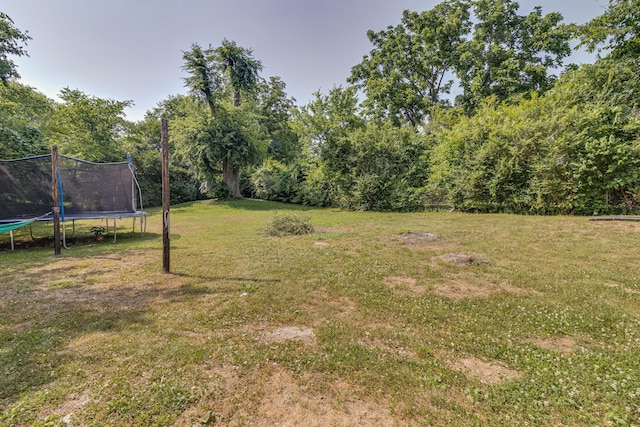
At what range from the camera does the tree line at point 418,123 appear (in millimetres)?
9828

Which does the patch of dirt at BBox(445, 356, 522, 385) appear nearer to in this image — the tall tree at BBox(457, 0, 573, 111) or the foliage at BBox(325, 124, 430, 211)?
the foliage at BBox(325, 124, 430, 211)

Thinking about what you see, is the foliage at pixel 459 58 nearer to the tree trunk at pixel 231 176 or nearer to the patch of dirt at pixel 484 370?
the tree trunk at pixel 231 176

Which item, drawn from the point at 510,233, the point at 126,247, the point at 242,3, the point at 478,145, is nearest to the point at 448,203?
the point at 478,145

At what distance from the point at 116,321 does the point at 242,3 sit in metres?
10.4

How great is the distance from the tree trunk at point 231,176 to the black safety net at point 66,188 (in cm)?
1147

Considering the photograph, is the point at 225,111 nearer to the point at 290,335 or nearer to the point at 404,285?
the point at 404,285

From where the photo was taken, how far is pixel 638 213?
29.0 feet

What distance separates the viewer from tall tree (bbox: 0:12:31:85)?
1107cm

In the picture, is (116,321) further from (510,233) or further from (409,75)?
(409,75)

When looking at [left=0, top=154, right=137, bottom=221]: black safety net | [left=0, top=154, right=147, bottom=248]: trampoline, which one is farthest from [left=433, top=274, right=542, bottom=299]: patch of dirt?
[left=0, top=154, right=137, bottom=221]: black safety net

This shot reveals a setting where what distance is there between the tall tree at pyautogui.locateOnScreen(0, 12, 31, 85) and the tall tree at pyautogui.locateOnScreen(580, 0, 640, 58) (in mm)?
23493

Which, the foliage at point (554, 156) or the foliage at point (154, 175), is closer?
the foliage at point (554, 156)

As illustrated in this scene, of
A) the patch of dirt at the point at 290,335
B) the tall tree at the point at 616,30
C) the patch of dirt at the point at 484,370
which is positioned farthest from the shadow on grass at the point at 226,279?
the tall tree at the point at 616,30

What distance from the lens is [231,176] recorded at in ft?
67.9
